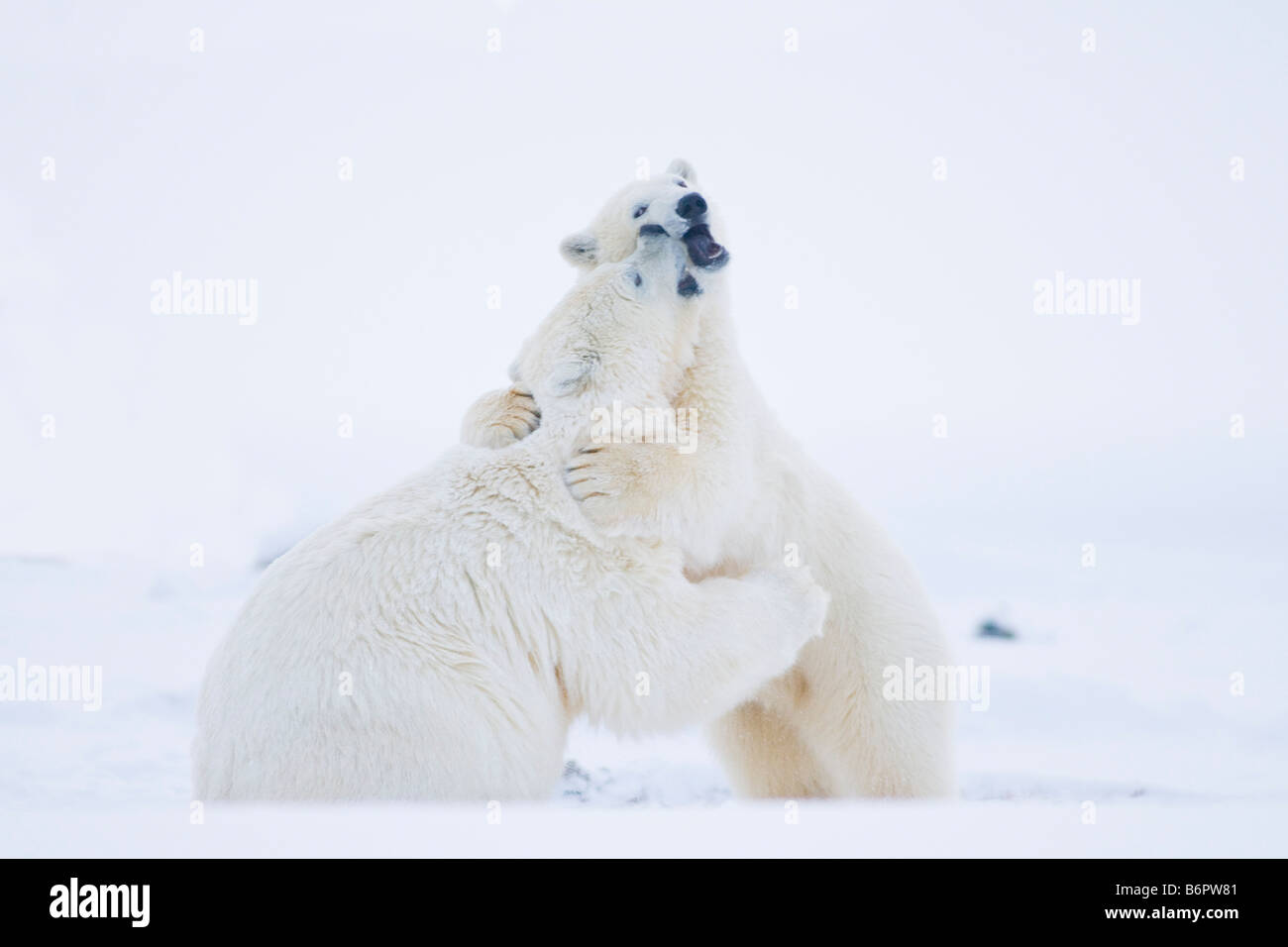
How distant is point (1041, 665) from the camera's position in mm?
6887

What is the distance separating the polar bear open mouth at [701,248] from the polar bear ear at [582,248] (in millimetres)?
395

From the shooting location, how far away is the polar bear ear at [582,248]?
12.9 ft

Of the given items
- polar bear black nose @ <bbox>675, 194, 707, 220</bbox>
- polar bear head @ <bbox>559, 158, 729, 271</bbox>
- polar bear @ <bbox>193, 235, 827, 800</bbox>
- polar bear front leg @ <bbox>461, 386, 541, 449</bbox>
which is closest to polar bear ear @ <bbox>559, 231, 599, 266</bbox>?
polar bear head @ <bbox>559, 158, 729, 271</bbox>

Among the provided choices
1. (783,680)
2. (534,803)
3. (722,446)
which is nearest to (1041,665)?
(783,680)

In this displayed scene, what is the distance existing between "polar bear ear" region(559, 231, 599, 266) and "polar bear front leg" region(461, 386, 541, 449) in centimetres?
60

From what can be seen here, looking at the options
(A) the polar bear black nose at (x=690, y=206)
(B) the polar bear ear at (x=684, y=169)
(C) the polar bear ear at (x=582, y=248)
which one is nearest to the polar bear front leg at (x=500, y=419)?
(C) the polar bear ear at (x=582, y=248)

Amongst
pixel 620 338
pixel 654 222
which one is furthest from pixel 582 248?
pixel 620 338

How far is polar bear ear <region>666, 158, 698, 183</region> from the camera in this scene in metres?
4.04

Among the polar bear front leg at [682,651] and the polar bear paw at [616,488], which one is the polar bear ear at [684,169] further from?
the polar bear front leg at [682,651]

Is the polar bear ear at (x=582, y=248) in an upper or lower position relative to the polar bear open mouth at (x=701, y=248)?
upper

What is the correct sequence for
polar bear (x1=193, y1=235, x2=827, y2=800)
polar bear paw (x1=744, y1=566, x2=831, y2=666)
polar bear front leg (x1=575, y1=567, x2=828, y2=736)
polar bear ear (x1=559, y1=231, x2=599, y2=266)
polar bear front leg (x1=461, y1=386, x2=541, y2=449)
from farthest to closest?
polar bear ear (x1=559, y1=231, x2=599, y2=266), polar bear front leg (x1=461, y1=386, x2=541, y2=449), polar bear paw (x1=744, y1=566, x2=831, y2=666), polar bear front leg (x1=575, y1=567, x2=828, y2=736), polar bear (x1=193, y1=235, x2=827, y2=800)

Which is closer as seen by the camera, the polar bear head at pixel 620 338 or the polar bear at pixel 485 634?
the polar bear at pixel 485 634

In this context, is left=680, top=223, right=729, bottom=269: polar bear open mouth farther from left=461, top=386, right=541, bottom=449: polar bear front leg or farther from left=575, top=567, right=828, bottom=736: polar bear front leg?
left=575, top=567, right=828, bottom=736: polar bear front leg

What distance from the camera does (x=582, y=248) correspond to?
3953 mm
